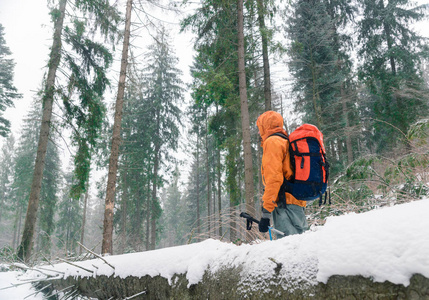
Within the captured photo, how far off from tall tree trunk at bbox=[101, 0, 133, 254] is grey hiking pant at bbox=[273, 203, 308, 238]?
6.06 metres

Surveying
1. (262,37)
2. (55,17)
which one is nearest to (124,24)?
(55,17)

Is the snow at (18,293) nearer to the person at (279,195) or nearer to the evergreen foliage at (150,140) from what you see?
the person at (279,195)

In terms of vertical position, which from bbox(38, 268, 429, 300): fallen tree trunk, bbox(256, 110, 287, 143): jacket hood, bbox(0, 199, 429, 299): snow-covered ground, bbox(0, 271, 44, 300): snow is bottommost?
bbox(0, 271, 44, 300): snow

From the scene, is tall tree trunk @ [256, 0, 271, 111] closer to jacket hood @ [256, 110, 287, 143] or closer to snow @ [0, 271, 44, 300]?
jacket hood @ [256, 110, 287, 143]

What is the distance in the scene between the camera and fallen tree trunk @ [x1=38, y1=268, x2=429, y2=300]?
Answer: 816mm

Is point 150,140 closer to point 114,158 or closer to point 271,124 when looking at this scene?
point 114,158

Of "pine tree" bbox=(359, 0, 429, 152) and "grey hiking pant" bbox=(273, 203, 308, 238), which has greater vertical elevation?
"pine tree" bbox=(359, 0, 429, 152)

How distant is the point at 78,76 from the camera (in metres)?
10.8

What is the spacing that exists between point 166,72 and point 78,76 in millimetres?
14284

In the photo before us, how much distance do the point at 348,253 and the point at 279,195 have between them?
2.05 meters

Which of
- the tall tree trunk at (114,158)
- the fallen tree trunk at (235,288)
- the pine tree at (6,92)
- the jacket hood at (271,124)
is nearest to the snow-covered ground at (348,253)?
the fallen tree trunk at (235,288)

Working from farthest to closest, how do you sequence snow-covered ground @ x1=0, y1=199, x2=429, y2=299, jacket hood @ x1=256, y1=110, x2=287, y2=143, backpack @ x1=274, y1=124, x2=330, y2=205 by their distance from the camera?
jacket hood @ x1=256, y1=110, x2=287, y2=143
backpack @ x1=274, y1=124, x2=330, y2=205
snow-covered ground @ x1=0, y1=199, x2=429, y2=299

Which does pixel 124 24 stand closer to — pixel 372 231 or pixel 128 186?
pixel 372 231

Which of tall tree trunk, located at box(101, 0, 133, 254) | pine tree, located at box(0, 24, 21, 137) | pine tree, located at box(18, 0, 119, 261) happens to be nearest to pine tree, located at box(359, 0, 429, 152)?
tall tree trunk, located at box(101, 0, 133, 254)
